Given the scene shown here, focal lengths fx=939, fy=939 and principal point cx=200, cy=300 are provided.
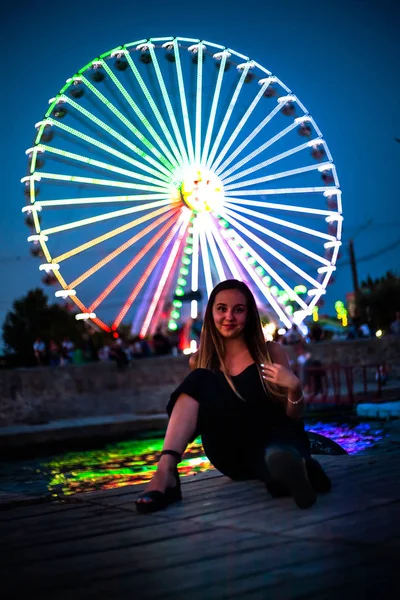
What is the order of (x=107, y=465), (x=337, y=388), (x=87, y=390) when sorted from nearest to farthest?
(x=107, y=465) < (x=337, y=388) < (x=87, y=390)

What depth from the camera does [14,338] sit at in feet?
218

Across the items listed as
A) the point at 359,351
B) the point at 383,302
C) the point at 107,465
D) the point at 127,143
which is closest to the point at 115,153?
the point at 127,143

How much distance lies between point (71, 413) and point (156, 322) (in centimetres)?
824

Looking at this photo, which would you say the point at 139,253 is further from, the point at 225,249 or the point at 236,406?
the point at 236,406

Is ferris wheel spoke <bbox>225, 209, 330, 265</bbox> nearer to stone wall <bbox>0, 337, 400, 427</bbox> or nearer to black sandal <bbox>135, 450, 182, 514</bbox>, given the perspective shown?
stone wall <bbox>0, 337, 400, 427</bbox>

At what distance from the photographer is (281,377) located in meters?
3.91

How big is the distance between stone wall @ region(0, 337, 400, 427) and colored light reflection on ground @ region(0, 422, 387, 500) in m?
4.08

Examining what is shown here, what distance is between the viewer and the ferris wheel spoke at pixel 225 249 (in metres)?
25.0

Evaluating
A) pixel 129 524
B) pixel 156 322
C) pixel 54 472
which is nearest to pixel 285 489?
pixel 129 524

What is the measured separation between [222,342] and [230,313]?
0.14m

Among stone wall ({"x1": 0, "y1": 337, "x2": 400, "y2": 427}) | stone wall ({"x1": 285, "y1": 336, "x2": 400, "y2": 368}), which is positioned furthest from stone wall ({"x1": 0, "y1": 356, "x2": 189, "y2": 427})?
stone wall ({"x1": 285, "y1": 336, "x2": 400, "y2": 368})

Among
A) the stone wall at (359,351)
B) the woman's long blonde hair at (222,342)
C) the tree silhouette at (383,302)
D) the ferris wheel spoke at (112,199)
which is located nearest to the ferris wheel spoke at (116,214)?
the ferris wheel spoke at (112,199)

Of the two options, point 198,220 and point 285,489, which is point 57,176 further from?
point 285,489

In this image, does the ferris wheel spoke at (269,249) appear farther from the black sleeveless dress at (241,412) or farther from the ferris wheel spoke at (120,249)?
the black sleeveless dress at (241,412)
